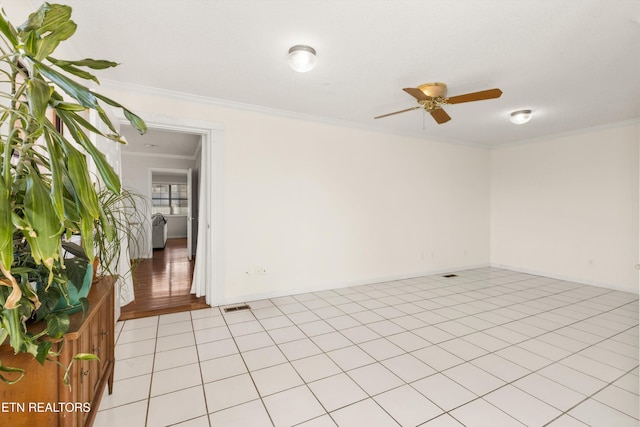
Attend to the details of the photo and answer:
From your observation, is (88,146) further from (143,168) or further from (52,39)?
(143,168)

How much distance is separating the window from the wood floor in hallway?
3.66 meters

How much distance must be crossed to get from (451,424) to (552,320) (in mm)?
2336

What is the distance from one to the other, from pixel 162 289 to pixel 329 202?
2757mm

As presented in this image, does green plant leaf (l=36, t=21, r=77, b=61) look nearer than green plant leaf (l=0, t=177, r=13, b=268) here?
No

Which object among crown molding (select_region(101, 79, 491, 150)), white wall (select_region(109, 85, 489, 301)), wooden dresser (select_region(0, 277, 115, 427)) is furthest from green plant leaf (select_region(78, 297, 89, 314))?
crown molding (select_region(101, 79, 491, 150))

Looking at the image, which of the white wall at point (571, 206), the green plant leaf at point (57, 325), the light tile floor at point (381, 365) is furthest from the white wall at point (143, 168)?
the white wall at point (571, 206)

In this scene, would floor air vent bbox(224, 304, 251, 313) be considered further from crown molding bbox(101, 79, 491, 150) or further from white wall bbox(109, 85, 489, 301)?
crown molding bbox(101, 79, 491, 150)

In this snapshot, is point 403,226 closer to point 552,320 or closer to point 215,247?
point 552,320

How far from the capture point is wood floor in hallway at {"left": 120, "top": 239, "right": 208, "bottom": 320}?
3.37 meters

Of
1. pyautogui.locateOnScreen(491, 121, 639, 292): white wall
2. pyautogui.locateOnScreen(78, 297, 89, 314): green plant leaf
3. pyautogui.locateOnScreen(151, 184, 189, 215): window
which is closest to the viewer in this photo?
pyautogui.locateOnScreen(78, 297, 89, 314): green plant leaf

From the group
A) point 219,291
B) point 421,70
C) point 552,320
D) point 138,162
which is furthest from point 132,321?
point 138,162

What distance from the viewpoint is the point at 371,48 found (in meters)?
2.34

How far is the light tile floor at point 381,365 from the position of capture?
174 cm

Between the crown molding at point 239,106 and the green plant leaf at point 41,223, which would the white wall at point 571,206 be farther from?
the green plant leaf at point 41,223
